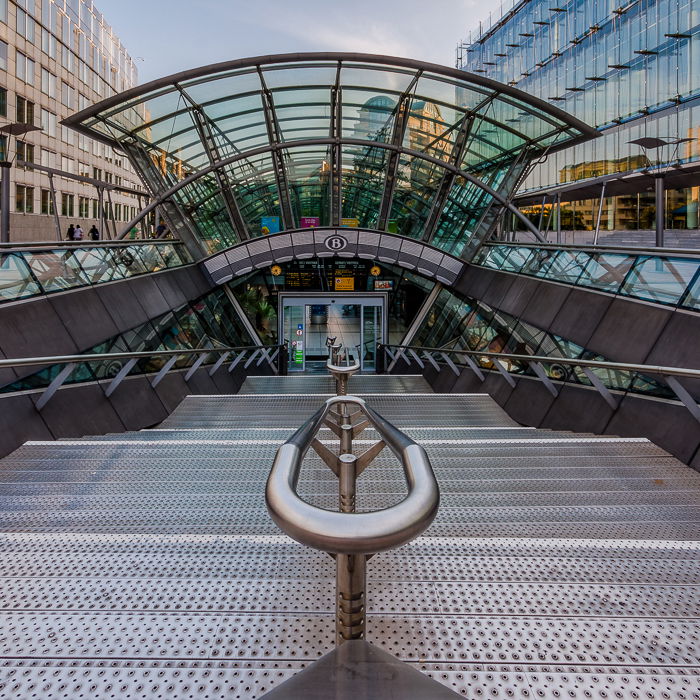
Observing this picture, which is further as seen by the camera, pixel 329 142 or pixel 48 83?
pixel 48 83

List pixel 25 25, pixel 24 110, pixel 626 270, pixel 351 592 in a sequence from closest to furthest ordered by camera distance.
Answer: pixel 351 592
pixel 626 270
pixel 25 25
pixel 24 110

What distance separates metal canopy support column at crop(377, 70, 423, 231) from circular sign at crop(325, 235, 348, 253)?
5.33 feet

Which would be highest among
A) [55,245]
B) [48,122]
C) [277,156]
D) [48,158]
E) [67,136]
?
[67,136]

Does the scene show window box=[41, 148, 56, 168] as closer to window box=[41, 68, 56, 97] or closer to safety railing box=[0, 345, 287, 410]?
window box=[41, 68, 56, 97]

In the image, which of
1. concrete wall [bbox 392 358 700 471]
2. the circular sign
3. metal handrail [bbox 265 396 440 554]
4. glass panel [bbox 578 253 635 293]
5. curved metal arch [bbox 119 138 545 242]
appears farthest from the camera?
the circular sign

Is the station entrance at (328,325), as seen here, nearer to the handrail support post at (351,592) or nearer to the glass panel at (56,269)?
the glass panel at (56,269)

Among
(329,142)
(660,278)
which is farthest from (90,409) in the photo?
(329,142)

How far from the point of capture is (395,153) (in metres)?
21.7

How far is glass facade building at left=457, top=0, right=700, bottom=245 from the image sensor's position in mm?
28266

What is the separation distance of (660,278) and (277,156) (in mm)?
17473

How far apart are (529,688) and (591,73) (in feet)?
141

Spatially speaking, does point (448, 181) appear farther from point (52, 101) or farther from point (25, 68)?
point (52, 101)

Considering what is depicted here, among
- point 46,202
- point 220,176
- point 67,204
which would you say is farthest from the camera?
point 67,204

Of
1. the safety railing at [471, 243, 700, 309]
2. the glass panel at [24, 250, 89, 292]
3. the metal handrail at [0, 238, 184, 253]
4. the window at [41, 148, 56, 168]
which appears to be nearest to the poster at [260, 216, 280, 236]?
the metal handrail at [0, 238, 184, 253]
